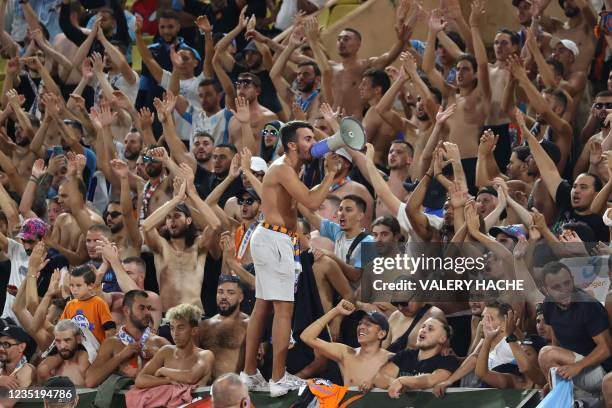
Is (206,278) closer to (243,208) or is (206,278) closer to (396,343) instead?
(243,208)

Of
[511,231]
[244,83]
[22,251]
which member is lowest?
[22,251]

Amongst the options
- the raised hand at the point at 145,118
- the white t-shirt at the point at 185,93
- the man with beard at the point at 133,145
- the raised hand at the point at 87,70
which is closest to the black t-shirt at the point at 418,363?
the man with beard at the point at 133,145

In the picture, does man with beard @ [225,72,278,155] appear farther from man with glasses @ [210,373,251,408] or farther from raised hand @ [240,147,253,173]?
man with glasses @ [210,373,251,408]

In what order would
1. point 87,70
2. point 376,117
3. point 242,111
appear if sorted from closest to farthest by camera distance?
point 376,117 → point 242,111 → point 87,70

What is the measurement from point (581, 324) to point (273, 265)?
1.99m

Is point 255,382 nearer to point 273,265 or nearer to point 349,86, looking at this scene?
point 273,265

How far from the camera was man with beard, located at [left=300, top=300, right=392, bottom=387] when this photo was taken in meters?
→ 9.57

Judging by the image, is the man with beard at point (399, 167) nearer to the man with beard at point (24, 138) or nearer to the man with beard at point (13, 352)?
the man with beard at point (13, 352)

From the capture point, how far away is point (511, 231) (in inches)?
397

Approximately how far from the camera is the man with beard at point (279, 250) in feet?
31.3

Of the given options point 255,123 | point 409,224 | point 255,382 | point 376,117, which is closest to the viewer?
point 255,382

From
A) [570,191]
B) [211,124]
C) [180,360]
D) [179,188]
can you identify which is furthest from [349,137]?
[211,124]

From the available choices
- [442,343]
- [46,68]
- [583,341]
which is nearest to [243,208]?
[442,343]

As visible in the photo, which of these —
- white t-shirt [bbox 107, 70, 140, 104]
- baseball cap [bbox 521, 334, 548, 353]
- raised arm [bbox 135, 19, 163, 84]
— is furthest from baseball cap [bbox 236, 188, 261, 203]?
white t-shirt [bbox 107, 70, 140, 104]
